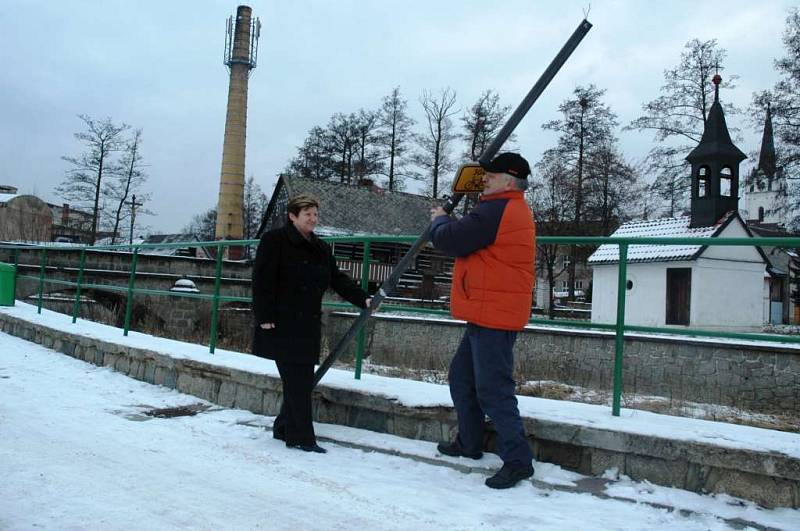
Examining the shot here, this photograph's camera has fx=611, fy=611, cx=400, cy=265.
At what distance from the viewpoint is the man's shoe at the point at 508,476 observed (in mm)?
3096

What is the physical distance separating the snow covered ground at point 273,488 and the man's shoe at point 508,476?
6 centimetres

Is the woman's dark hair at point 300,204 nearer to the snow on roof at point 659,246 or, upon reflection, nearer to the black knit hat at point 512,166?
the black knit hat at point 512,166

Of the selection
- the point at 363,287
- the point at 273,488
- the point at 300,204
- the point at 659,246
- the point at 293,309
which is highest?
the point at 659,246

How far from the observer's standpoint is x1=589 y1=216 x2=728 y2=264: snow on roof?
17462 mm

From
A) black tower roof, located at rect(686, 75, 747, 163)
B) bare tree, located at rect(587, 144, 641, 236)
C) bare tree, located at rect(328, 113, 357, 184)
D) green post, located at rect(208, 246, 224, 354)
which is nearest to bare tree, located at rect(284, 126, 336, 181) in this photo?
bare tree, located at rect(328, 113, 357, 184)

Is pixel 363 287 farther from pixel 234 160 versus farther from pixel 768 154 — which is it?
pixel 234 160

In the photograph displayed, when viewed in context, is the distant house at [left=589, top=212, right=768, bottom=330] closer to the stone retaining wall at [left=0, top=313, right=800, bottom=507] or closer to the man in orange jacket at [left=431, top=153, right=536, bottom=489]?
the stone retaining wall at [left=0, top=313, right=800, bottom=507]

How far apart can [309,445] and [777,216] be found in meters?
22.5

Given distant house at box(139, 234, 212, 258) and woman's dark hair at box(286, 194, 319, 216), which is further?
distant house at box(139, 234, 212, 258)

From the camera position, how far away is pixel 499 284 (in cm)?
312

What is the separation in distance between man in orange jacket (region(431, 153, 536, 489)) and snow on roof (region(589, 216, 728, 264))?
1345cm

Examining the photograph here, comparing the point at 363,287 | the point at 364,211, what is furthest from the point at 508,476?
the point at 364,211

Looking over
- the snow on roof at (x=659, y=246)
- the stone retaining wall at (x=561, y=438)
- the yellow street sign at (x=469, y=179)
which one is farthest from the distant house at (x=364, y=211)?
the yellow street sign at (x=469, y=179)

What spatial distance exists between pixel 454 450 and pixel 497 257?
1236 mm
